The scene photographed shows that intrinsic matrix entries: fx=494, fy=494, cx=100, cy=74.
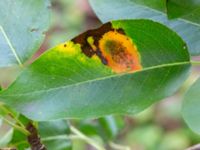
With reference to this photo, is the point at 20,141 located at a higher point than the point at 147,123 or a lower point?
higher

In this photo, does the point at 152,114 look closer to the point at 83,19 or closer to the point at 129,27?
the point at 83,19

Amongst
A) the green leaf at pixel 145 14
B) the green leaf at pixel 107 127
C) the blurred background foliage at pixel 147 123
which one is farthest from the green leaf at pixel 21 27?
the blurred background foliage at pixel 147 123

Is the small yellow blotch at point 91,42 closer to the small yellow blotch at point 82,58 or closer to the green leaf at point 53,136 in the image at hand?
the small yellow blotch at point 82,58

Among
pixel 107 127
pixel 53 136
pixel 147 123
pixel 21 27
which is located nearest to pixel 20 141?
pixel 53 136

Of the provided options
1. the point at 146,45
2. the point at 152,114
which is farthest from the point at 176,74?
the point at 152,114

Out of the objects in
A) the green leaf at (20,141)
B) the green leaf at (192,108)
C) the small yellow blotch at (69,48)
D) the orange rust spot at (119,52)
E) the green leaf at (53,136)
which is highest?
the small yellow blotch at (69,48)

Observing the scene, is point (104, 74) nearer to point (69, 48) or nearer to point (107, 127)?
point (69, 48)

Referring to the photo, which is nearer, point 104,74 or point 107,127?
point 104,74

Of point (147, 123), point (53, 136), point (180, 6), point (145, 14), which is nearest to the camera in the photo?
point (180, 6)
